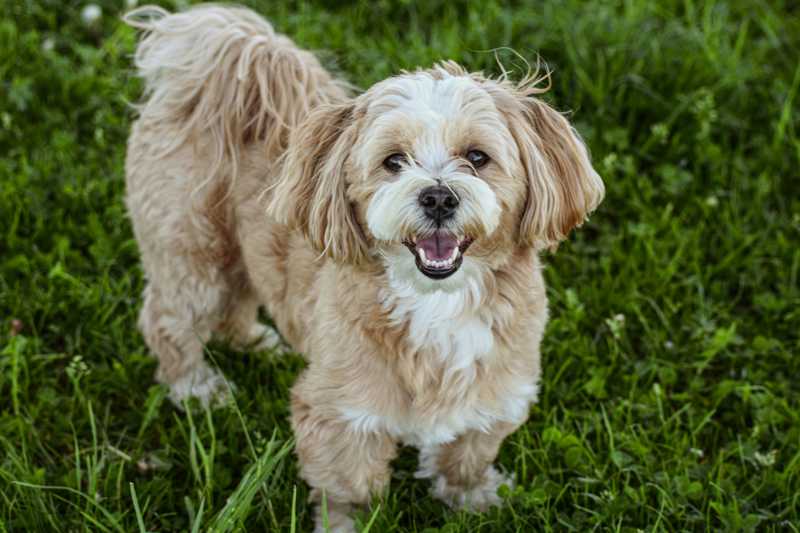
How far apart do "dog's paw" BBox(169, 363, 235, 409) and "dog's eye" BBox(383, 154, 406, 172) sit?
1498mm

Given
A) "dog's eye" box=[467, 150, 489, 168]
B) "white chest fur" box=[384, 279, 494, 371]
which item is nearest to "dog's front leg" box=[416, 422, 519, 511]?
"white chest fur" box=[384, 279, 494, 371]

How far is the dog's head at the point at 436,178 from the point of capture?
2.58 metres

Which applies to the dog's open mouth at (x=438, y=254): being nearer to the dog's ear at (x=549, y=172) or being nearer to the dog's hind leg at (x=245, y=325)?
the dog's ear at (x=549, y=172)

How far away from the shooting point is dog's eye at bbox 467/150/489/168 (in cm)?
268

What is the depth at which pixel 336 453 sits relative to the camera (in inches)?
122

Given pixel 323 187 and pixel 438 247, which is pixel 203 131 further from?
pixel 438 247

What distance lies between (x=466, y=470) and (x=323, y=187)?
1.23 metres

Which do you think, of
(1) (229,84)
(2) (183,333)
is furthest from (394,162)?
(2) (183,333)

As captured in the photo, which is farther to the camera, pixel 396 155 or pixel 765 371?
pixel 765 371

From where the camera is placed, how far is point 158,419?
3.87 m

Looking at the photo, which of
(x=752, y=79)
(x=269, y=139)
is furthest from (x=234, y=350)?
(x=752, y=79)

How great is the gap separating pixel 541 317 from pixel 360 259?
64 centimetres

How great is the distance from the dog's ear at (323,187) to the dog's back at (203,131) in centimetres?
45

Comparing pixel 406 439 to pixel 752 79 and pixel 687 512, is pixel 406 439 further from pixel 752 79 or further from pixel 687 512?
pixel 752 79
